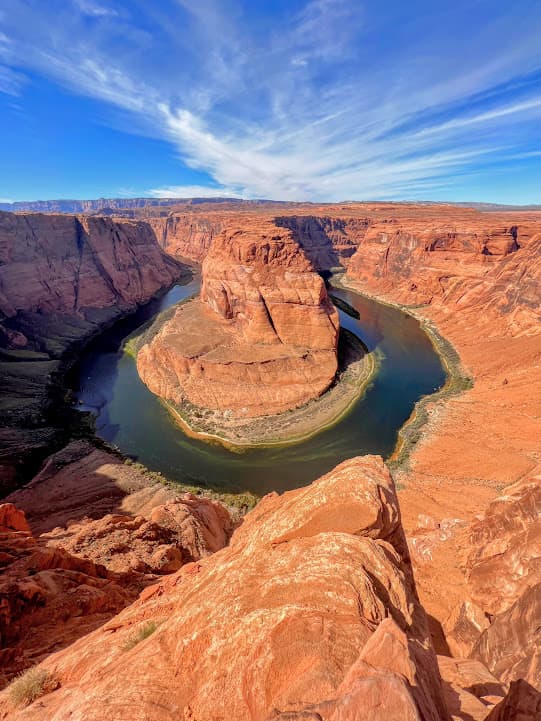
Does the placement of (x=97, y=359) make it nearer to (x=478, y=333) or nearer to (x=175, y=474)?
(x=175, y=474)

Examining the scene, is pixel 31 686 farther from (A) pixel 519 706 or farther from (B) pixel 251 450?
(B) pixel 251 450

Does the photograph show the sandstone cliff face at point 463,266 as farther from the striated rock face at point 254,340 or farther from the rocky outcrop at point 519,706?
the rocky outcrop at point 519,706

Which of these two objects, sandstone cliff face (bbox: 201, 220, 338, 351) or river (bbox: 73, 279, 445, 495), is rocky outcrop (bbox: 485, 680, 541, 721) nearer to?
river (bbox: 73, 279, 445, 495)

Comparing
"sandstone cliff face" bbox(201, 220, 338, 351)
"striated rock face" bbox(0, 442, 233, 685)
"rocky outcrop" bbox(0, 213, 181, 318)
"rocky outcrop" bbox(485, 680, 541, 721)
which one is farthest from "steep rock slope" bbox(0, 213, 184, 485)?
"rocky outcrop" bbox(485, 680, 541, 721)

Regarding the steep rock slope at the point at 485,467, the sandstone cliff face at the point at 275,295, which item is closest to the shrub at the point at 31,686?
the steep rock slope at the point at 485,467

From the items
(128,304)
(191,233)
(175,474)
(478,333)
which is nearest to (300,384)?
(175,474)

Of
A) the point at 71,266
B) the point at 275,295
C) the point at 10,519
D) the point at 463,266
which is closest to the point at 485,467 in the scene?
the point at 275,295

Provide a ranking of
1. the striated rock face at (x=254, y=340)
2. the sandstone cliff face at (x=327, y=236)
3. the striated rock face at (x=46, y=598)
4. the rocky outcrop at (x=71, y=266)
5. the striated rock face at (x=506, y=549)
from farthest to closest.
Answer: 1. the sandstone cliff face at (x=327, y=236)
2. the rocky outcrop at (x=71, y=266)
3. the striated rock face at (x=254, y=340)
4. the striated rock face at (x=506, y=549)
5. the striated rock face at (x=46, y=598)
